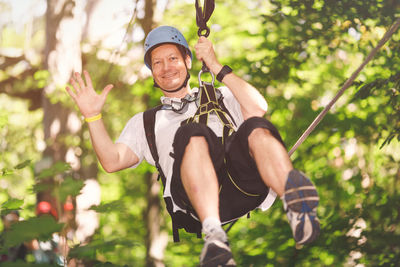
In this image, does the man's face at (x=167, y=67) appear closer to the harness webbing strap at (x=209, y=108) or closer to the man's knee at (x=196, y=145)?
the harness webbing strap at (x=209, y=108)

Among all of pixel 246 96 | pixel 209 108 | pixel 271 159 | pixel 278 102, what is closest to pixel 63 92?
pixel 278 102

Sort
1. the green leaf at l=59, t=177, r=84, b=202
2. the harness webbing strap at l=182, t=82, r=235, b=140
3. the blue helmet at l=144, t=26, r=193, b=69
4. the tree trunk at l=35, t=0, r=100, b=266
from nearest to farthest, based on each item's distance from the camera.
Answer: the green leaf at l=59, t=177, r=84, b=202, the harness webbing strap at l=182, t=82, r=235, b=140, the blue helmet at l=144, t=26, r=193, b=69, the tree trunk at l=35, t=0, r=100, b=266

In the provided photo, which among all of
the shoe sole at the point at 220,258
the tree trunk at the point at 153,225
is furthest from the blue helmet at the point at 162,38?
the tree trunk at the point at 153,225

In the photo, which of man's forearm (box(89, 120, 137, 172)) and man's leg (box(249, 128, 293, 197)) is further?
man's forearm (box(89, 120, 137, 172))

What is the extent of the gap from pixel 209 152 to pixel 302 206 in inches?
22.7

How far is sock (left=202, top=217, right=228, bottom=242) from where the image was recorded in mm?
1977

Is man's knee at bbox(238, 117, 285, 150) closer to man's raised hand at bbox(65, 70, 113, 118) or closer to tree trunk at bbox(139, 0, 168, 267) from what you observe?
man's raised hand at bbox(65, 70, 113, 118)

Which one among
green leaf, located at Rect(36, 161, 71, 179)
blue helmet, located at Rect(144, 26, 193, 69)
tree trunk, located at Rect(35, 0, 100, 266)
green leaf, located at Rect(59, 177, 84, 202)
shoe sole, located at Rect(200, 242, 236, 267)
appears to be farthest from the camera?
tree trunk, located at Rect(35, 0, 100, 266)

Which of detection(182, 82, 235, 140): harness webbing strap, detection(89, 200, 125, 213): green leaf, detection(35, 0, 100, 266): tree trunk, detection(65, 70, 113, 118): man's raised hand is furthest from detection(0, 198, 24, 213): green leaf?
detection(35, 0, 100, 266): tree trunk

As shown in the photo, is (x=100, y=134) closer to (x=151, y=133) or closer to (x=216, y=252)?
(x=151, y=133)

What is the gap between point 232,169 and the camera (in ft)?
8.02

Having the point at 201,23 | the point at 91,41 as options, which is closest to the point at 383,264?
the point at 201,23

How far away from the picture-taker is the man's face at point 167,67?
2926 millimetres

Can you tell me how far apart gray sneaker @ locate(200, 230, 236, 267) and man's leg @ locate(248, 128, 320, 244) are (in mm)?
337
